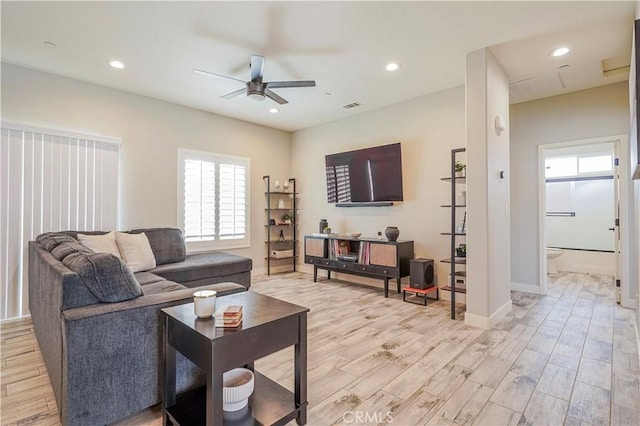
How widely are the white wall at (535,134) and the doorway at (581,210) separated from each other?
50.5 inches

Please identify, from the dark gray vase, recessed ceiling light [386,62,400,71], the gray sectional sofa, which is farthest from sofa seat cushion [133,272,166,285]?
recessed ceiling light [386,62,400,71]

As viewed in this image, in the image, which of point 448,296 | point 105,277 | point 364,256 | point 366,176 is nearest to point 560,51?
point 366,176

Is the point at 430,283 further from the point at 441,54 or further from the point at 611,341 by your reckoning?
the point at 441,54

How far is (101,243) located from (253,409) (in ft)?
9.34

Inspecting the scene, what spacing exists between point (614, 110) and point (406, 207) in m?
2.78

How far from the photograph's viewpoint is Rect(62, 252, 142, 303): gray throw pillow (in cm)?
161

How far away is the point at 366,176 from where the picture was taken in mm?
4930

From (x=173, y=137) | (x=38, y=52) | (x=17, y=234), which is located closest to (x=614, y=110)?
(x=173, y=137)

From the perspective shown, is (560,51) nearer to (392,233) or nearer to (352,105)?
(352,105)

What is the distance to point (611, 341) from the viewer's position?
9.05 ft

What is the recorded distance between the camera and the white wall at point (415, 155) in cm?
422

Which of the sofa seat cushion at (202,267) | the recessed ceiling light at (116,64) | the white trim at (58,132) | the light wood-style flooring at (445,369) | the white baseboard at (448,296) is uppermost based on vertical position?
the recessed ceiling light at (116,64)

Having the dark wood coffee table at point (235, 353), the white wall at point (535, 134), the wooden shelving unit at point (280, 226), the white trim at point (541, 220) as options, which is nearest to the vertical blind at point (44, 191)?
the wooden shelving unit at point (280, 226)

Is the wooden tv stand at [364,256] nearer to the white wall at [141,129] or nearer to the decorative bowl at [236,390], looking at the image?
the white wall at [141,129]
